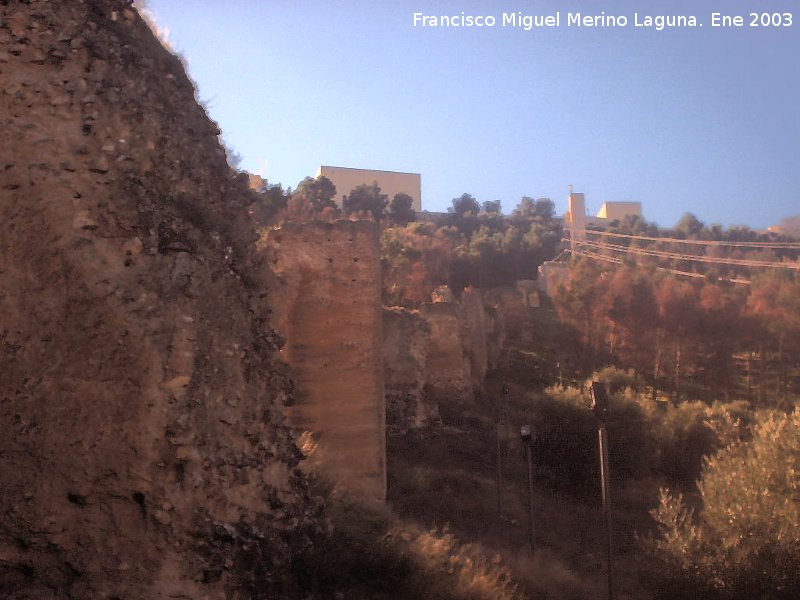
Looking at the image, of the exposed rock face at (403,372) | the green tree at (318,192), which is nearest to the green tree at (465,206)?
the green tree at (318,192)

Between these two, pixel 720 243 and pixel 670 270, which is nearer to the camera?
pixel 670 270

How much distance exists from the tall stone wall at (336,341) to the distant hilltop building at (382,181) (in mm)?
32136

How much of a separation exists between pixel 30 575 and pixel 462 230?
148ft

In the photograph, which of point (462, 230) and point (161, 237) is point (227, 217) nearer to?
point (161, 237)

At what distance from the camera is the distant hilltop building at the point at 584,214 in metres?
52.1

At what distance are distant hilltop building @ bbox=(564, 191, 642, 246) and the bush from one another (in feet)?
118

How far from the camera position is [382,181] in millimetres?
48906

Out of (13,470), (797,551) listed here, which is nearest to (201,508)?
(13,470)

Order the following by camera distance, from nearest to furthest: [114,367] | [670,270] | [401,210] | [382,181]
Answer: [114,367]
[670,270]
[401,210]
[382,181]

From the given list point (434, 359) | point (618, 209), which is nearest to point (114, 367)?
point (434, 359)

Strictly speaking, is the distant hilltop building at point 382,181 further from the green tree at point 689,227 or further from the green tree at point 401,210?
the green tree at point 689,227

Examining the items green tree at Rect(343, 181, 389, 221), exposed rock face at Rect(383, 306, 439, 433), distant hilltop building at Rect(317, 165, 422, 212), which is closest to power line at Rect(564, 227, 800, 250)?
distant hilltop building at Rect(317, 165, 422, 212)

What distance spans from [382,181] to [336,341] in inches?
1585

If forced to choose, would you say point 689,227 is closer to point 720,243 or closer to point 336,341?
point 720,243
